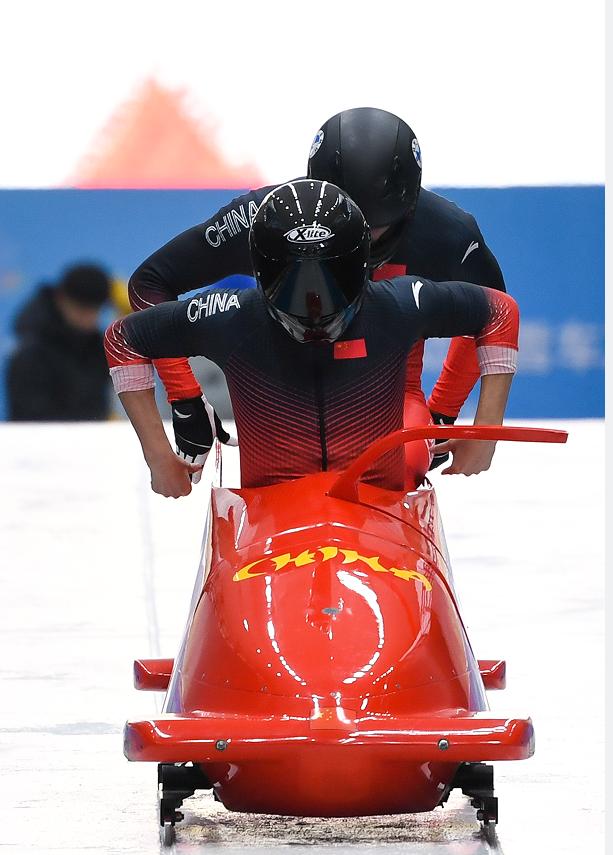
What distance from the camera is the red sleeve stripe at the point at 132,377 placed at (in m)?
3.50

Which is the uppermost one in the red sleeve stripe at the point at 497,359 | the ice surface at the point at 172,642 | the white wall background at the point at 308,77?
the white wall background at the point at 308,77

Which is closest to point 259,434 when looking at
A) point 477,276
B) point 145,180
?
point 477,276

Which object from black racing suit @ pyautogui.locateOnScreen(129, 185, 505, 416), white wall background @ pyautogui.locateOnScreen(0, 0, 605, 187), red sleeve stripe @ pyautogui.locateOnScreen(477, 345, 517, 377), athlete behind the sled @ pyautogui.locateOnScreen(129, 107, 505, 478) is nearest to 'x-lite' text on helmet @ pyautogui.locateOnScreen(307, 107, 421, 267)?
athlete behind the sled @ pyautogui.locateOnScreen(129, 107, 505, 478)

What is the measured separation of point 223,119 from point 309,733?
10000 mm

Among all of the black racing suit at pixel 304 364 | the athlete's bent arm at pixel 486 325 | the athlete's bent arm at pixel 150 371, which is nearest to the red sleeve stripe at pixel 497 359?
the athlete's bent arm at pixel 486 325

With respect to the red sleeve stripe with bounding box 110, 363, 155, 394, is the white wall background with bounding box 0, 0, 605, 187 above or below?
above

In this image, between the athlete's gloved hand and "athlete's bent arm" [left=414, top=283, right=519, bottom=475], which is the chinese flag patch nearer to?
"athlete's bent arm" [left=414, top=283, right=519, bottom=475]

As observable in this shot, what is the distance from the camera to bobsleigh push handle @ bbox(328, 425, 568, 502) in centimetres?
309

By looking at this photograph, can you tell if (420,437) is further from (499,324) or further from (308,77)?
(308,77)

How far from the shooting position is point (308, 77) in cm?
1235

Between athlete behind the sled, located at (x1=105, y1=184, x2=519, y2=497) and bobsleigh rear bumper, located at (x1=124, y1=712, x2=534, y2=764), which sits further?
athlete behind the sled, located at (x1=105, y1=184, x2=519, y2=497)

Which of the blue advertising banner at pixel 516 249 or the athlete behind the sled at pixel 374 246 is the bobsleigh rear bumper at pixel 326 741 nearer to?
the athlete behind the sled at pixel 374 246

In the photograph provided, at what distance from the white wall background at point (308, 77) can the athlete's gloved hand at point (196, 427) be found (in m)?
8.24

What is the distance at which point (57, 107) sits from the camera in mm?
12320
